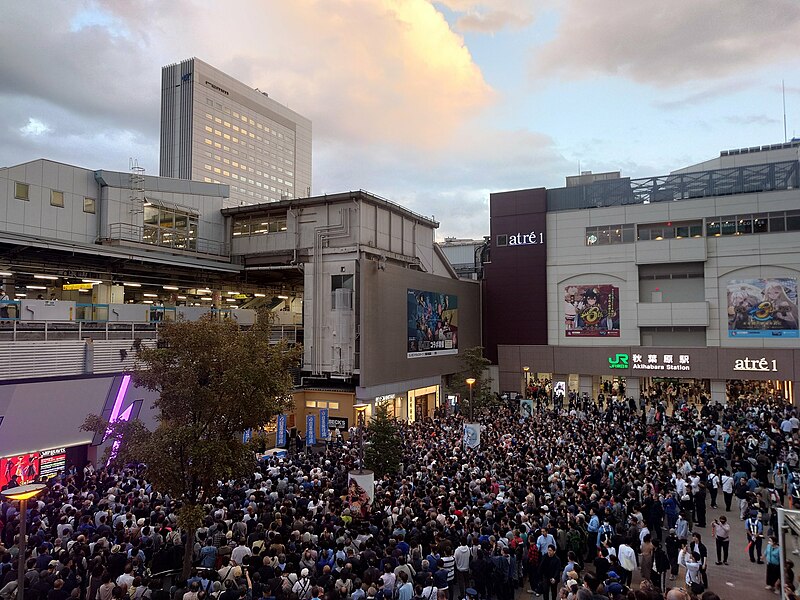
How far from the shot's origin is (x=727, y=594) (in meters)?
10.8

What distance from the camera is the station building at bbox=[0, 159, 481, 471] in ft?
56.1

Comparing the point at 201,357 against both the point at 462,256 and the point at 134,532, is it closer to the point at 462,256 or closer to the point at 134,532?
the point at 134,532

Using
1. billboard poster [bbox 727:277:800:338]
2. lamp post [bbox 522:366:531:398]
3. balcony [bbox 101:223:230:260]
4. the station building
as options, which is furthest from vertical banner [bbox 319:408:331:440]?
billboard poster [bbox 727:277:800:338]

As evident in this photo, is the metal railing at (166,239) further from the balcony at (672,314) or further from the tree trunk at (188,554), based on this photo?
the balcony at (672,314)

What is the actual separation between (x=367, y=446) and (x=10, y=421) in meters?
11.1

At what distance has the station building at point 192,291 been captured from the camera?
17.1m

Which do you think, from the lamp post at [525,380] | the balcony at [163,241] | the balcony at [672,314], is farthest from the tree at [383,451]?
the balcony at [672,314]

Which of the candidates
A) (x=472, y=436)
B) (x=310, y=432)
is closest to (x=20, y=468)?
(x=310, y=432)

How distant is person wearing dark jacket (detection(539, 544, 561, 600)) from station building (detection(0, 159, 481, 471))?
11.1 meters

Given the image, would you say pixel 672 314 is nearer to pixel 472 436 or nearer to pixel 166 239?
pixel 472 436

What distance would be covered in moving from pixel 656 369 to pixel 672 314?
4.03 meters

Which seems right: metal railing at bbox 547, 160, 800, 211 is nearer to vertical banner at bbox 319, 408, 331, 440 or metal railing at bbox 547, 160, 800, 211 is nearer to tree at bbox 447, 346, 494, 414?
tree at bbox 447, 346, 494, 414

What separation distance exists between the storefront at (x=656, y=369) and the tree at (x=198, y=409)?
31.9 m

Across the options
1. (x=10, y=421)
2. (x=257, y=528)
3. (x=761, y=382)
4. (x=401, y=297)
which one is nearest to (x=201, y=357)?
(x=257, y=528)
